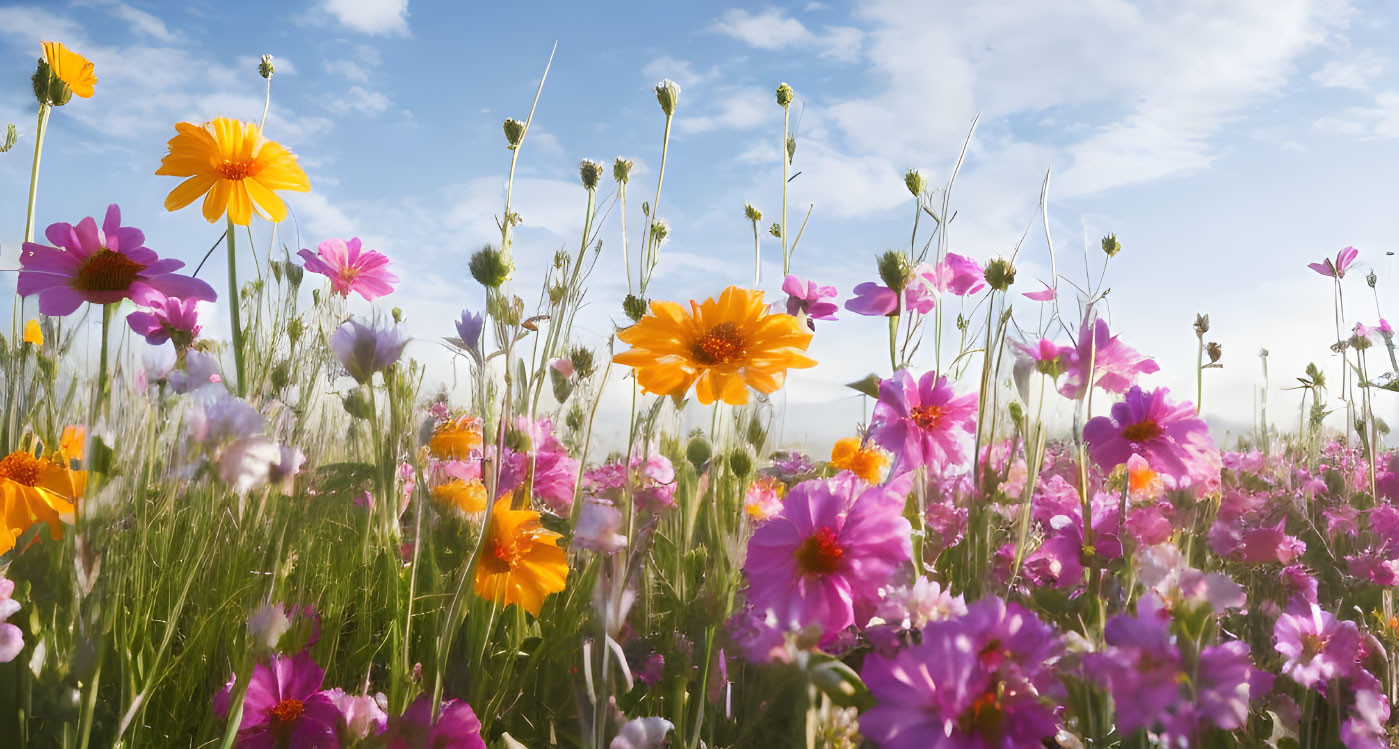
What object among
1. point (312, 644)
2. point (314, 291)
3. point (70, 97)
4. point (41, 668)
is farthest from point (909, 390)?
point (314, 291)

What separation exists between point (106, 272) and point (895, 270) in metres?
0.89

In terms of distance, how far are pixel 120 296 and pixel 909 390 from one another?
2.88ft

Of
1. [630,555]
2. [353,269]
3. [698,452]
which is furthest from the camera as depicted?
[353,269]

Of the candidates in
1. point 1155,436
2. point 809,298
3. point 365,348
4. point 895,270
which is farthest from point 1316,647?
point 365,348

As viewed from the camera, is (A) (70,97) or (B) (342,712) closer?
(B) (342,712)

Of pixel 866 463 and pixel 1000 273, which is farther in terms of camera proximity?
pixel 866 463

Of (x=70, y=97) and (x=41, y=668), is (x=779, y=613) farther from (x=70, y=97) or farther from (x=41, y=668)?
(x=70, y=97)

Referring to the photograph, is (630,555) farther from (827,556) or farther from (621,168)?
(621,168)

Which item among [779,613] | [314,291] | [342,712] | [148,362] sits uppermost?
[314,291]

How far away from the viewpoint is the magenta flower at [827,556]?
24.5 inches

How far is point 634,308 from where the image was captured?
1109 mm

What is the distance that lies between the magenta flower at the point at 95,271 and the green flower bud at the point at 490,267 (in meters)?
0.41

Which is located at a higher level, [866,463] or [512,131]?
[512,131]

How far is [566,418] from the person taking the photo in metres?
1.79
